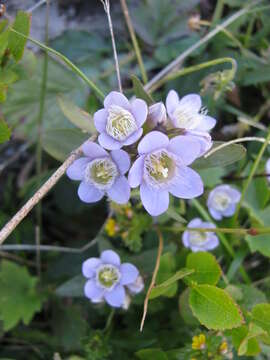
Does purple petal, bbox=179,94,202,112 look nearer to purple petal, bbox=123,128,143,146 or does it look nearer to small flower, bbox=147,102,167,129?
small flower, bbox=147,102,167,129

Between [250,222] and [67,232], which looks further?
[67,232]

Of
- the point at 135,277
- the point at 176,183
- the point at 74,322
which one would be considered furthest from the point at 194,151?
the point at 74,322

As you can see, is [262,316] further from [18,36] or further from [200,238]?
[18,36]

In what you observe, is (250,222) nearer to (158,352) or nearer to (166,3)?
(158,352)

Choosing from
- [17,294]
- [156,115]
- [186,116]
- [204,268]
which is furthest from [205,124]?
[17,294]

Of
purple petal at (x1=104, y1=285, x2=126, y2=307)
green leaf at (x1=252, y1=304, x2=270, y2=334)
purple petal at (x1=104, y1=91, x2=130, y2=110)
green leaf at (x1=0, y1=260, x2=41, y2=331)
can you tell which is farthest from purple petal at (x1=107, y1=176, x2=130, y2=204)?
green leaf at (x1=0, y1=260, x2=41, y2=331)

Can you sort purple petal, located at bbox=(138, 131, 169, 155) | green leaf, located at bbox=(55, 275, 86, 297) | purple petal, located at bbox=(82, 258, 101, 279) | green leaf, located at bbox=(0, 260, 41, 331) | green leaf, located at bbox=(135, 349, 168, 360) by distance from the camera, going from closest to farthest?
purple petal, located at bbox=(138, 131, 169, 155) < green leaf, located at bbox=(135, 349, 168, 360) < purple petal, located at bbox=(82, 258, 101, 279) < green leaf, located at bbox=(55, 275, 86, 297) < green leaf, located at bbox=(0, 260, 41, 331)
